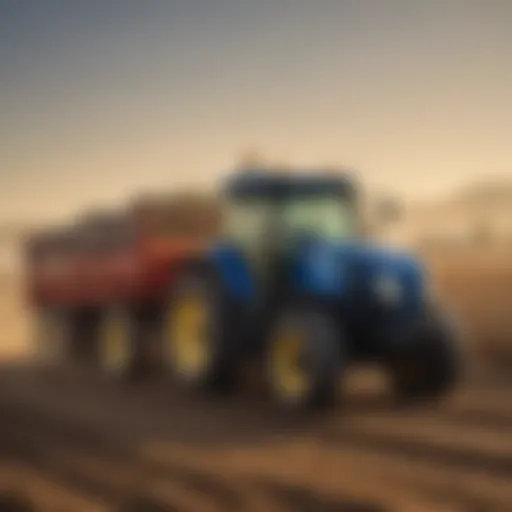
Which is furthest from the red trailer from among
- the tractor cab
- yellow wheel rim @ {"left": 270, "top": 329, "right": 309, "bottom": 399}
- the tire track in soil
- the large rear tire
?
the tire track in soil

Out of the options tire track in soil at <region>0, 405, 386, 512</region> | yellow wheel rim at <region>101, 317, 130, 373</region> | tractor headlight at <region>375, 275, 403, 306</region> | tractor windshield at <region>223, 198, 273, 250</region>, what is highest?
tractor windshield at <region>223, 198, 273, 250</region>

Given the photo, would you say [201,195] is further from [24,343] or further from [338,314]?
[24,343]

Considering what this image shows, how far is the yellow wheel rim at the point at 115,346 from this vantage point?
837 centimetres

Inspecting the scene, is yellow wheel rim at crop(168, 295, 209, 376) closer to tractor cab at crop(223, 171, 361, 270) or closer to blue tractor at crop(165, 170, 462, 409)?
blue tractor at crop(165, 170, 462, 409)

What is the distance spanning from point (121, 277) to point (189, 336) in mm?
1091

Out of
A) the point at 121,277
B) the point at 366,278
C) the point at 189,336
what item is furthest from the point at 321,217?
the point at 121,277

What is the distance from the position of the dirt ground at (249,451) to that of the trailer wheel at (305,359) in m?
0.19

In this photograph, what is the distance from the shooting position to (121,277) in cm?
834

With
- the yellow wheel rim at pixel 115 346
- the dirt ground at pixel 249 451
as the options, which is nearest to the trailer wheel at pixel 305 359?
the dirt ground at pixel 249 451

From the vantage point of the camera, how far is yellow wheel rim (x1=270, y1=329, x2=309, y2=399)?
6.48m

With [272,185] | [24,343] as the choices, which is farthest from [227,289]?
[24,343]

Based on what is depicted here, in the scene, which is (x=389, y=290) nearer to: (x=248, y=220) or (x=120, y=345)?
(x=248, y=220)

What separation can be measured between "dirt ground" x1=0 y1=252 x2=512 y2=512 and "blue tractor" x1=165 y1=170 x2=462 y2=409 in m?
0.25

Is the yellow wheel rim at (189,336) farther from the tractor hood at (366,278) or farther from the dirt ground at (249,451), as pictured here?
the tractor hood at (366,278)
